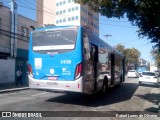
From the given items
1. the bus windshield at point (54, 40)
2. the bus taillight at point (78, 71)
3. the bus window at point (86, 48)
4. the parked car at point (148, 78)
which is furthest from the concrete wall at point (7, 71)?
the bus taillight at point (78, 71)

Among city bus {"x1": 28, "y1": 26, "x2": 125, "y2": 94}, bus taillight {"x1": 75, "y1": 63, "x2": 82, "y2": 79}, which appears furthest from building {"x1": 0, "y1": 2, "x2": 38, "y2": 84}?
bus taillight {"x1": 75, "y1": 63, "x2": 82, "y2": 79}

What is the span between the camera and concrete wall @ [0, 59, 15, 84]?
78.8 feet

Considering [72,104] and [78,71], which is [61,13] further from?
[78,71]

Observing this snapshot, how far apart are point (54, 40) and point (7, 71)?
15762 mm

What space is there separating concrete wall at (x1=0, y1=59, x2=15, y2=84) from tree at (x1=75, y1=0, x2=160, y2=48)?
563 inches

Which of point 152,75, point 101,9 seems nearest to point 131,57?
point 152,75

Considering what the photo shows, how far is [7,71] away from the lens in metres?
24.9

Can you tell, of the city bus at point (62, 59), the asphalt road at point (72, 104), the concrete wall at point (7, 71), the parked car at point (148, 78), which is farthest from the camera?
the parked car at point (148, 78)

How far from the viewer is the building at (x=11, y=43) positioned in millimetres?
24123

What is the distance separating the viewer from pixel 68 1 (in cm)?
8656

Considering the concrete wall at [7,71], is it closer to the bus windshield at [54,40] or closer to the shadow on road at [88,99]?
the shadow on road at [88,99]

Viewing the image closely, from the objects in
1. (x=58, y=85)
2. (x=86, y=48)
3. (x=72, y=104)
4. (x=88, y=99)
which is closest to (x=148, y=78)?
(x=88, y=99)

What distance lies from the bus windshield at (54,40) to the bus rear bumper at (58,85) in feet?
4.85

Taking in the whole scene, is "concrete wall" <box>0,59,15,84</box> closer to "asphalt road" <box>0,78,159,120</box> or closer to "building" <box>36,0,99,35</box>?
"asphalt road" <box>0,78,159,120</box>
